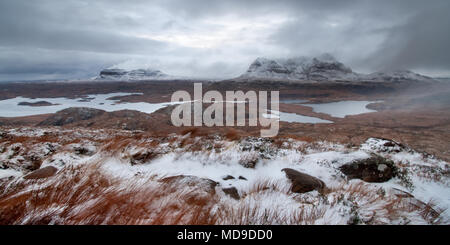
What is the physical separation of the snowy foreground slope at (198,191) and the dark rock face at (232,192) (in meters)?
0.01

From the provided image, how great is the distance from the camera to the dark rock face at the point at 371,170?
3167 mm

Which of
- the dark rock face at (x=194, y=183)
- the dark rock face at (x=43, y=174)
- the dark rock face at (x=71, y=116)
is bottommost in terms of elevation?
the dark rock face at (x=71, y=116)

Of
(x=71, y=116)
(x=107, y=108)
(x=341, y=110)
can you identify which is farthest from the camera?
(x=107, y=108)

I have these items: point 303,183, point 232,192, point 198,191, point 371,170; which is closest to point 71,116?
point 198,191

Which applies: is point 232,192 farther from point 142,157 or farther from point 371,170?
point 371,170

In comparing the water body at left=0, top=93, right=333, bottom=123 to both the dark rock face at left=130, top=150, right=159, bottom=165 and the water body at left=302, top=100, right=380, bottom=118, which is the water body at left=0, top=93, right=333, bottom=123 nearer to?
the water body at left=302, top=100, right=380, bottom=118

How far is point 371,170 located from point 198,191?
306 centimetres

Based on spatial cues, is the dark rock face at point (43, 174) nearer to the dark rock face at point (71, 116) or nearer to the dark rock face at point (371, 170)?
the dark rock face at point (371, 170)

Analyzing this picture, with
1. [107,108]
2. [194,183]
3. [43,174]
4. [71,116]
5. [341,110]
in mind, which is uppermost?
[43,174]

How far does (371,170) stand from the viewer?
3.26 metres

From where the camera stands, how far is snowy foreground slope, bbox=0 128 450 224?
165 cm

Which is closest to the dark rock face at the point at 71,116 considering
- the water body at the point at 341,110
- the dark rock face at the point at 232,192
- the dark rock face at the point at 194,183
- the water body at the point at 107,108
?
the water body at the point at 107,108

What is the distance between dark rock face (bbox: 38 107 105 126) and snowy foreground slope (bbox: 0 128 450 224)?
51933 millimetres
